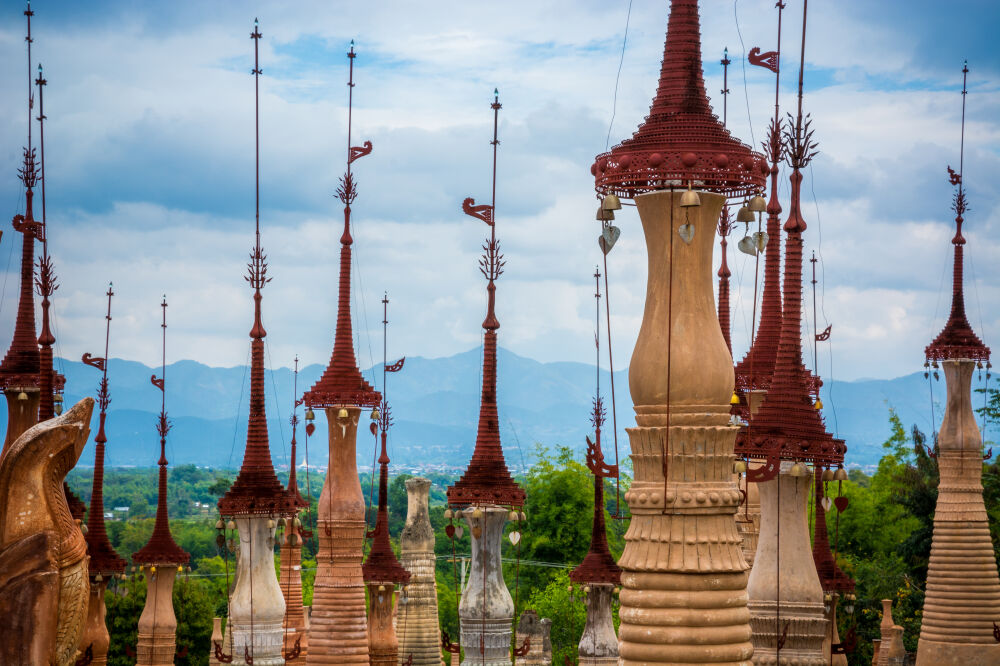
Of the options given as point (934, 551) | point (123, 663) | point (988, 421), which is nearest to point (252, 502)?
point (934, 551)

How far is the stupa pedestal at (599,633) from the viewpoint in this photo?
94.7ft

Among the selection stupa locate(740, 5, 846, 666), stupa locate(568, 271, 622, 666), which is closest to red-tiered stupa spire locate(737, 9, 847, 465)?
stupa locate(740, 5, 846, 666)

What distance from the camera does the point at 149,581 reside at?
36.6m

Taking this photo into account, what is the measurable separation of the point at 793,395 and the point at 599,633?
8.39 meters

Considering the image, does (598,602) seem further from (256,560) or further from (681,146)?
(681,146)

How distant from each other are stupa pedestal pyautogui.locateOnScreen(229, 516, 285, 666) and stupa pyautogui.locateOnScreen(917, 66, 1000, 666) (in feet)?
46.5

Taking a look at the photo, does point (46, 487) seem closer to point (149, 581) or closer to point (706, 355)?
point (706, 355)

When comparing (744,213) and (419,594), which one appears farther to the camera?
(419,594)

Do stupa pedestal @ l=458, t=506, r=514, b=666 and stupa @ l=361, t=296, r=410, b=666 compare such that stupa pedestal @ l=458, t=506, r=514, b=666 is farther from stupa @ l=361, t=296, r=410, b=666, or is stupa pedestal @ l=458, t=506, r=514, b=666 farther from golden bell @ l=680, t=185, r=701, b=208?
golden bell @ l=680, t=185, r=701, b=208

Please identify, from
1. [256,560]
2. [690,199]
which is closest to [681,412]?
[690,199]

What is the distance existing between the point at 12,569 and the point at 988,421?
48232mm

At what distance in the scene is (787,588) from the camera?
70.8 ft

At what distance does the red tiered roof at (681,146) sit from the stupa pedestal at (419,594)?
22.3 m

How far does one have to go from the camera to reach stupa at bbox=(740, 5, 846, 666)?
21.5 meters
